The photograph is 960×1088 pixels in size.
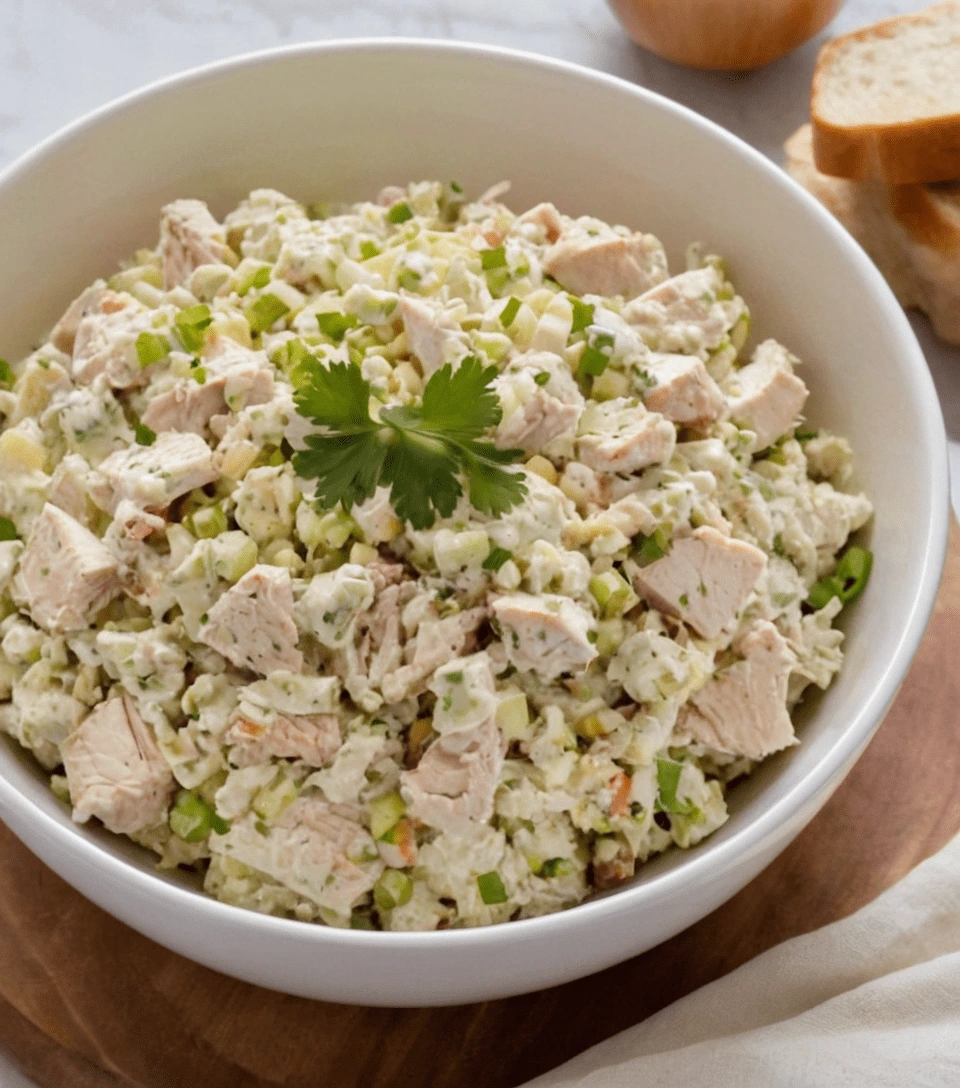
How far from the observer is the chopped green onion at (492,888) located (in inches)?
87.0

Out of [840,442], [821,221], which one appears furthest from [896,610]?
[821,221]

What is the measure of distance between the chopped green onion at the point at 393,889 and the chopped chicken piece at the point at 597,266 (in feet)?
3.83

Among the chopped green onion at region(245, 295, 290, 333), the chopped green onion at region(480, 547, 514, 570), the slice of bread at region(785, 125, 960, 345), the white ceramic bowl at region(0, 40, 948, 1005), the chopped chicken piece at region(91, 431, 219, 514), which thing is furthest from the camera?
the slice of bread at region(785, 125, 960, 345)

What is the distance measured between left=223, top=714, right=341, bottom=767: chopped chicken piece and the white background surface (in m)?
2.57

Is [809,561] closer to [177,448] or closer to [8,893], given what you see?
[177,448]

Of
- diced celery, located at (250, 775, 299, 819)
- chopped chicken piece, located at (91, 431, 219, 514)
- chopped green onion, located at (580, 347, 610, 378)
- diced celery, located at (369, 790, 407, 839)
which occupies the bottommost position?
diced celery, located at (369, 790, 407, 839)

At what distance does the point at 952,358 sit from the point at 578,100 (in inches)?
51.8

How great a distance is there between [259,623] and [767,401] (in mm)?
1067

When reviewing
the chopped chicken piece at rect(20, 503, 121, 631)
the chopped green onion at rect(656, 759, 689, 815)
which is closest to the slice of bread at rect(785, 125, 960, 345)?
the chopped green onion at rect(656, 759, 689, 815)

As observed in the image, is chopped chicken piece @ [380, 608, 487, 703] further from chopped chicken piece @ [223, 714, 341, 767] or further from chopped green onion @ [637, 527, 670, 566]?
chopped green onion @ [637, 527, 670, 566]

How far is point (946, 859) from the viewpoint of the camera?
2.56 meters

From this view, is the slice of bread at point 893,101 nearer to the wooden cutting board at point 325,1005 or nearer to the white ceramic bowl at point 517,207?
the white ceramic bowl at point 517,207

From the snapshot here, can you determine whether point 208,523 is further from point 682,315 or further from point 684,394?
point 682,315

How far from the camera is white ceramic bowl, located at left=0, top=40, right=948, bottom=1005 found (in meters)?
2.12
